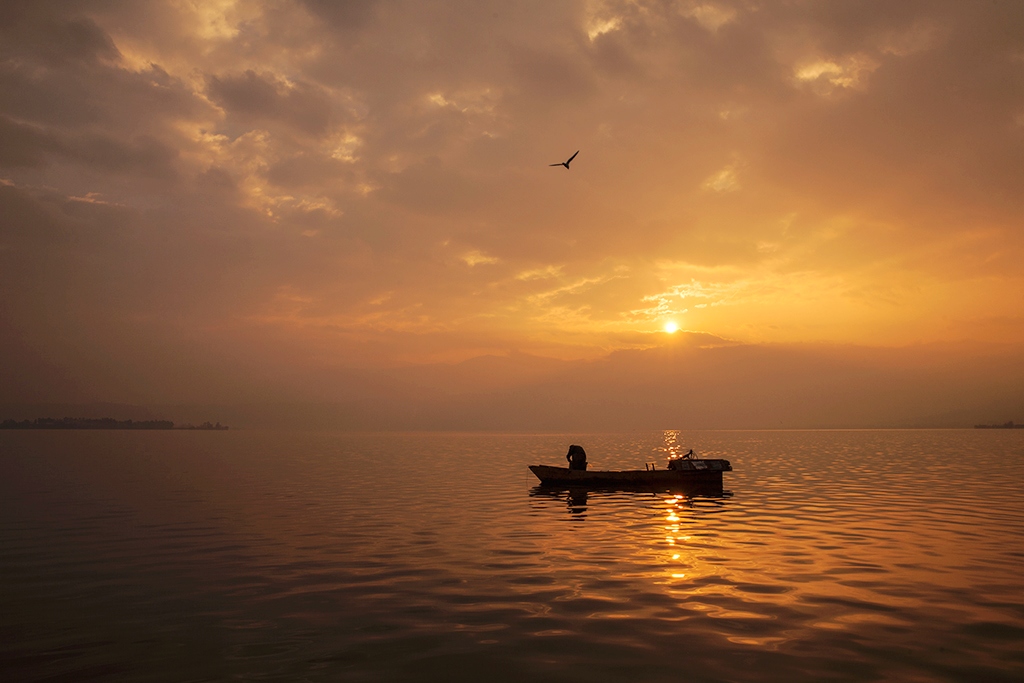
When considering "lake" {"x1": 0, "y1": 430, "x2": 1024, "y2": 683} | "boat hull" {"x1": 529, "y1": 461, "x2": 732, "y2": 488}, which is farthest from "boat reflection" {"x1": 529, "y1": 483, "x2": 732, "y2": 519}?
"lake" {"x1": 0, "y1": 430, "x2": 1024, "y2": 683}

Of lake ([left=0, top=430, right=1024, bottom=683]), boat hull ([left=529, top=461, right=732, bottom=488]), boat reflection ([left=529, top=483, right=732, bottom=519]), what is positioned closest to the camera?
lake ([left=0, top=430, right=1024, bottom=683])

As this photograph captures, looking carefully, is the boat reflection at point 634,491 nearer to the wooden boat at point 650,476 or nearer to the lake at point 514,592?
the wooden boat at point 650,476

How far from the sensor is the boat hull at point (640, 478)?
171 ft

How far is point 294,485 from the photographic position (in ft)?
177

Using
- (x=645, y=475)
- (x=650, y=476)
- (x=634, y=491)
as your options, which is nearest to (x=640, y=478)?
(x=645, y=475)

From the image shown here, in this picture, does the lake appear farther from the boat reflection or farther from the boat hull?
the boat hull

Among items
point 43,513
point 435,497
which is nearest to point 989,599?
point 435,497

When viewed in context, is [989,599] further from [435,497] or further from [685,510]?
[435,497]

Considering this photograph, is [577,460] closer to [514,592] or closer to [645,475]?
[645,475]

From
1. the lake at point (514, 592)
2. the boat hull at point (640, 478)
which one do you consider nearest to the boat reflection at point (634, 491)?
the boat hull at point (640, 478)

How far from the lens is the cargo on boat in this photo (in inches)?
2053

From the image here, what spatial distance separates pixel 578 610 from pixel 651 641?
2.85m

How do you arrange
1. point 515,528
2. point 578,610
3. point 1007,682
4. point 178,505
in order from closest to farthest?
1. point 1007,682
2. point 578,610
3. point 515,528
4. point 178,505

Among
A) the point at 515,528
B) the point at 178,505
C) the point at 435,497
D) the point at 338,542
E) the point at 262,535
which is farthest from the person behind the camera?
the point at 435,497
